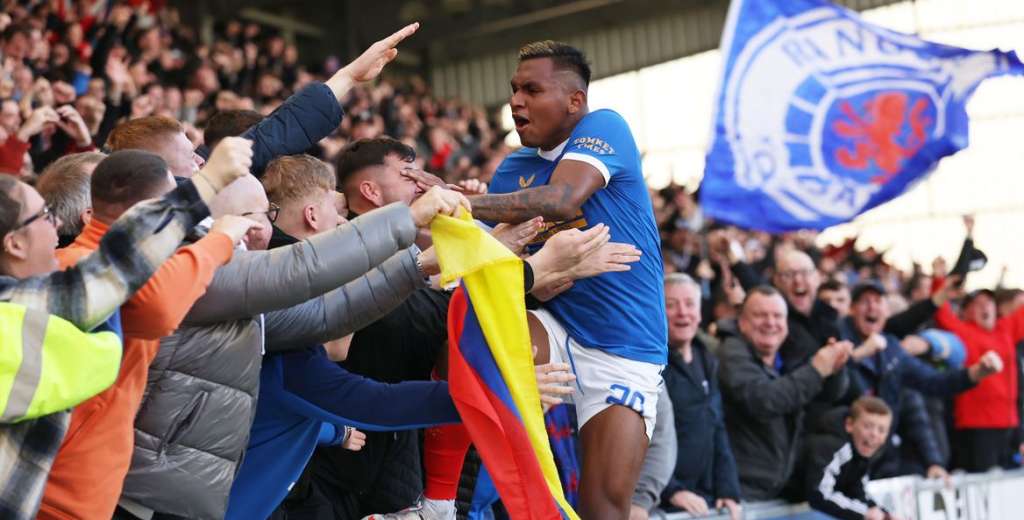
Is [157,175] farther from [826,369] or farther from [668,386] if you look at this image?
[826,369]

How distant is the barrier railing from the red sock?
2412 mm

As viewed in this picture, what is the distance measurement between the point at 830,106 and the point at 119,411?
22.2ft

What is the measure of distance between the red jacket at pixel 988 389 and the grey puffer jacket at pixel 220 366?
7933 mm

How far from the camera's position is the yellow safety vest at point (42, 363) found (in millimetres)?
3084

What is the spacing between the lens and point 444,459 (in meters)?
5.33

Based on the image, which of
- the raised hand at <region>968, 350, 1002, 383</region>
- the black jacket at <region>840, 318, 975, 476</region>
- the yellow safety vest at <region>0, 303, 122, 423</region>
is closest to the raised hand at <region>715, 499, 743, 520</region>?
the black jacket at <region>840, 318, 975, 476</region>

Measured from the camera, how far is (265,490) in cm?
439

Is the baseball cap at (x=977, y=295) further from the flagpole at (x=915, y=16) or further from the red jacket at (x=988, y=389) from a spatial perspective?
the flagpole at (x=915, y=16)

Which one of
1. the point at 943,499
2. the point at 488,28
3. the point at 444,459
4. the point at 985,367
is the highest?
the point at 488,28

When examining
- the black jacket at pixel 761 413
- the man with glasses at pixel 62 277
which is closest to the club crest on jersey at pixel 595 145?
the man with glasses at pixel 62 277

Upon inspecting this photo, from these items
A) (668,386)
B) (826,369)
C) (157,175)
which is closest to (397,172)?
(157,175)

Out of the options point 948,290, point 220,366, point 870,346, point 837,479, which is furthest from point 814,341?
point 220,366

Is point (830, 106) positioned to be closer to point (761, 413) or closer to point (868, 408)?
point (868, 408)

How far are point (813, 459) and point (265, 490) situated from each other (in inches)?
164
